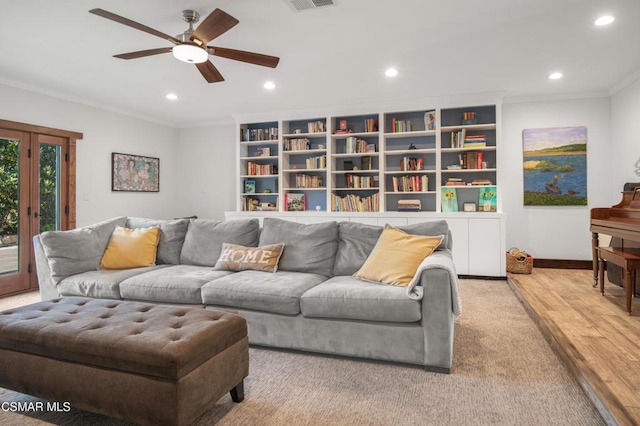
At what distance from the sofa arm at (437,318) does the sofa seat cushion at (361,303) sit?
73 mm

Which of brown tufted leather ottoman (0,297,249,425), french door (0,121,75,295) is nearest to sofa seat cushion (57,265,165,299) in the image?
brown tufted leather ottoman (0,297,249,425)

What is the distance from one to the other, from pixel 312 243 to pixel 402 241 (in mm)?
782

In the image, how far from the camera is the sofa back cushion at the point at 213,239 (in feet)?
11.2

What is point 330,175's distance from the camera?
5797 millimetres

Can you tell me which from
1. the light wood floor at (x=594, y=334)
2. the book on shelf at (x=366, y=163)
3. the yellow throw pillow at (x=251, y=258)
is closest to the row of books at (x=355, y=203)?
the book on shelf at (x=366, y=163)

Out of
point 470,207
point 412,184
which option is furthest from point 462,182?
point 412,184

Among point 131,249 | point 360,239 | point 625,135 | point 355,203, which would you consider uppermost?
point 625,135


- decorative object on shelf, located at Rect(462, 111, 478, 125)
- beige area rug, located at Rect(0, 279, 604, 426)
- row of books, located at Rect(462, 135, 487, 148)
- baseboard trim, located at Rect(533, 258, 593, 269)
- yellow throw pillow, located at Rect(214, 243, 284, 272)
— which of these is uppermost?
decorative object on shelf, located at Rect(462, 111, 478, 125)

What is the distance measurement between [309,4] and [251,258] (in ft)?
6.48

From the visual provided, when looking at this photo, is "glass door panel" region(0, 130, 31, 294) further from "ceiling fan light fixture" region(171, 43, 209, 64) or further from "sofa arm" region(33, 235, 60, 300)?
"ceiling fan light fixture" region(171, 43, 209, 64)

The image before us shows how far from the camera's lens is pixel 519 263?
4.99 m

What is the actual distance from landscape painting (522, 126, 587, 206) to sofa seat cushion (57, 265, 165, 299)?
16.8 feet

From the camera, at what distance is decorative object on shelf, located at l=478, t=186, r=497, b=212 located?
5176mm

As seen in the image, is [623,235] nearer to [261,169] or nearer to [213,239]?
[213,239]
